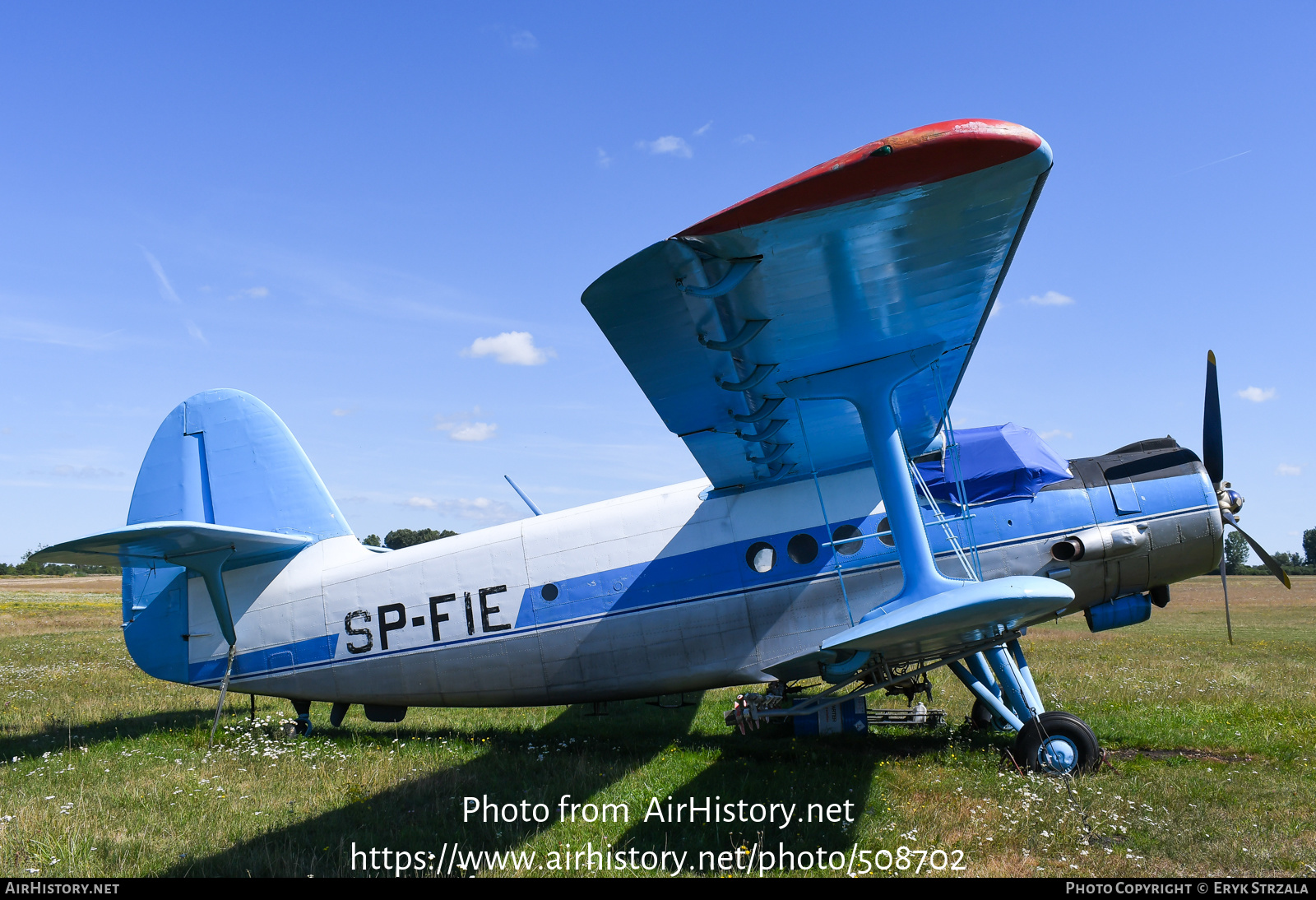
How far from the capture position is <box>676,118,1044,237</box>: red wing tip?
3.44 meters

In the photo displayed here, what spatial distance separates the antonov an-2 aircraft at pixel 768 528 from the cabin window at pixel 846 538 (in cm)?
3

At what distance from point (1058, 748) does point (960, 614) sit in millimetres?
3152

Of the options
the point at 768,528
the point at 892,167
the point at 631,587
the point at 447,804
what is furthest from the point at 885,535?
the point at 447,804

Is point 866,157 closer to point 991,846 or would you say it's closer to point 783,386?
point 783,386

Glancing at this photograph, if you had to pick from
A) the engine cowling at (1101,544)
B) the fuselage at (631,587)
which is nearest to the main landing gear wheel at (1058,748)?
the fuselage at (631,587)

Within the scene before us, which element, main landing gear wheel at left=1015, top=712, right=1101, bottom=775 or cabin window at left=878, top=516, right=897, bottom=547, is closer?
main landing gear wheel at left=1015, top=712, right=1101, bottom=775

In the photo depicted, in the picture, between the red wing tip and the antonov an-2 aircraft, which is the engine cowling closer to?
the antonov an-2 aircraft

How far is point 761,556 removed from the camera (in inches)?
286

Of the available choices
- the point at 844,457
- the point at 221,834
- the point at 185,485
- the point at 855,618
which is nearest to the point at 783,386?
the point at 844,457

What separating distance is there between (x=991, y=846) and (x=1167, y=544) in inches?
138

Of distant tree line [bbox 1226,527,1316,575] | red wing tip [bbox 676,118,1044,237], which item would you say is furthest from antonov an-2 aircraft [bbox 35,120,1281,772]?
distant tree line [bbox 1226,527,1316,575]

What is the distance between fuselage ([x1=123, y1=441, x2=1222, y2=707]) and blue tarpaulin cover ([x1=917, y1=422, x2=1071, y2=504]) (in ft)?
0.45

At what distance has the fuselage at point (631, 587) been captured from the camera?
6910 millimetres

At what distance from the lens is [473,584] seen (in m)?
7.89
